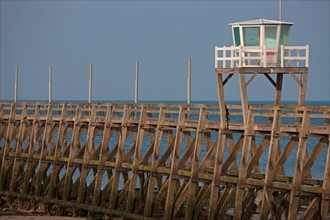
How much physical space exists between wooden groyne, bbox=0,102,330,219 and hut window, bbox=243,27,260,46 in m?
1.97

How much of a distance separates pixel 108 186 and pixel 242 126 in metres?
6.94

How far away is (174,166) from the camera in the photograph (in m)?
29.7

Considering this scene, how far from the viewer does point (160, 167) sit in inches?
1218

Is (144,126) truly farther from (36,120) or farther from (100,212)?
(36,120)

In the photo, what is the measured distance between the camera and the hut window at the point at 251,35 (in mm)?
28984

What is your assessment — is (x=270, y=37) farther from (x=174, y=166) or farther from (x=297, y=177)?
(x=297, y=177)

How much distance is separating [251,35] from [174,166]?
14.0 ft

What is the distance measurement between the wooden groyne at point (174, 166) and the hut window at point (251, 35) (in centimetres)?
197

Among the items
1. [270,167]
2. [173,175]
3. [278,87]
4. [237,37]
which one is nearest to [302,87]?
[278,87]

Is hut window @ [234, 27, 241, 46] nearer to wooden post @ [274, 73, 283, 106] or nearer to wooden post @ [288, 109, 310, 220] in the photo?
wooden post @ [274, 73, 283, 106]

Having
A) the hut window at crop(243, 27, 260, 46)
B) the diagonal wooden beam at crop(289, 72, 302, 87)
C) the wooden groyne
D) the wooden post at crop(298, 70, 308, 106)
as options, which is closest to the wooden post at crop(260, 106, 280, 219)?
the wooden groyne

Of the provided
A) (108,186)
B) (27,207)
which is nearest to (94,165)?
(108,186)

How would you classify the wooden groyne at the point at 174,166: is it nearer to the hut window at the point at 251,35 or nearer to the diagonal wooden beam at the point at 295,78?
the diagonal wooden beam at the point at 295,78

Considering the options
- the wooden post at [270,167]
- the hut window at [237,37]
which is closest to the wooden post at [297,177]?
the wooden post at [270,167]
